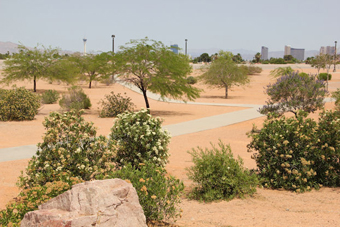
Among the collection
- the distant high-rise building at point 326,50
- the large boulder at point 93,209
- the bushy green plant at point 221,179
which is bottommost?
the bushy green plant at point 221,179

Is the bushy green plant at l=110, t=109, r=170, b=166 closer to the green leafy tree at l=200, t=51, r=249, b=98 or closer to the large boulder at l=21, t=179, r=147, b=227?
the large boulder at l=21, t=179, r=147, b=227

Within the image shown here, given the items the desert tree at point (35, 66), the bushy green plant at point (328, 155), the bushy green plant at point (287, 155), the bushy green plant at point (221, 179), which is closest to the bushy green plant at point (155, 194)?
the bushy green plant at point (221, 179)

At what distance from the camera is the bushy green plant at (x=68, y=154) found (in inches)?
268

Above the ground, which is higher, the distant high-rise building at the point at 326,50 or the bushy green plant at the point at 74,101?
the distant high-rise building at the point at 326,50

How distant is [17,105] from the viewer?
61.1ft

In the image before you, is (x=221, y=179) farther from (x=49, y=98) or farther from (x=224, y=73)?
(x=224, y=73)

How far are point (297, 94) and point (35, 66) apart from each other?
23785mm

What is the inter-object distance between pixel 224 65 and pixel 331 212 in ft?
93.8

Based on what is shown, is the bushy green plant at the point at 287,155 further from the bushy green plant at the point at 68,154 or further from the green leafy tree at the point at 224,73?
the green leafy tree at the point at 224,73

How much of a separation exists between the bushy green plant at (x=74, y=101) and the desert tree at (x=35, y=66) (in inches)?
387

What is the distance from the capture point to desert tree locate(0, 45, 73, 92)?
32.2 m

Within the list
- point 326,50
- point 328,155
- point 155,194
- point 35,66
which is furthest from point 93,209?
point 326,50

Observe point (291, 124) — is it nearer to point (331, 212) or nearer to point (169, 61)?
point (331, 212)

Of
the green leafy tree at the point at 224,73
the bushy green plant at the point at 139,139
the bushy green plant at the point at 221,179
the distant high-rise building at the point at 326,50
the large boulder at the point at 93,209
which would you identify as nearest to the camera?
the large boulder at the point at 93,209
